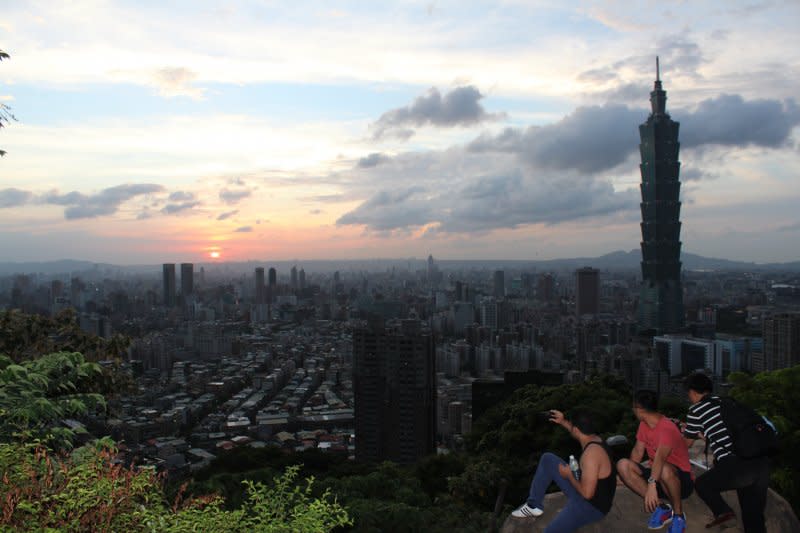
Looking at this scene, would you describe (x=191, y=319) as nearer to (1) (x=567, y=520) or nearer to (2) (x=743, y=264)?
(1) (x=567, y=520)

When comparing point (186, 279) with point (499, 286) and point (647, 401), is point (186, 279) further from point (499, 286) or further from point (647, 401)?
point (647, 401)

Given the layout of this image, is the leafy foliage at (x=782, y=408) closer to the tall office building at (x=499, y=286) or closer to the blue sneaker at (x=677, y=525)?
the blue sneaker at (x=677, y=525)

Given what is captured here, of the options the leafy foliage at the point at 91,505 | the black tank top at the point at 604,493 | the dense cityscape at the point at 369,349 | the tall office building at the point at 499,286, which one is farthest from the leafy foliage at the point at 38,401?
the tall office building at the point at 499,286

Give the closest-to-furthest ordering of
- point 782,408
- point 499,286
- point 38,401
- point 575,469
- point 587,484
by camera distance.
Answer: point 587,484 → point 575,469 → point 38,401 → point 782,408 → point 499,286

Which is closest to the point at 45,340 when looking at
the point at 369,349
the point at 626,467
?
the point at 626,467

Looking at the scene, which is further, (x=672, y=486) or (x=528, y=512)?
(x=528, y=512)

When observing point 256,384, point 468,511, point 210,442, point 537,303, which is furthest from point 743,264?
point 468,511
